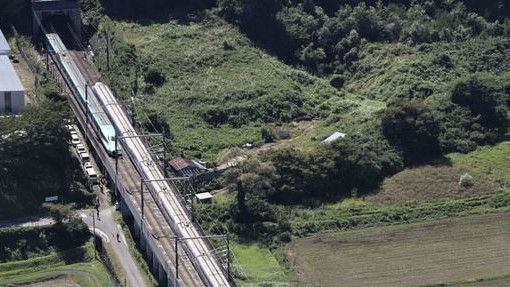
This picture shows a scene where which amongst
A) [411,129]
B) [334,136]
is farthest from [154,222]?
[411,129]

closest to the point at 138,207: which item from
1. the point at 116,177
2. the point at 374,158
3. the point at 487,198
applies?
the point at 116,177

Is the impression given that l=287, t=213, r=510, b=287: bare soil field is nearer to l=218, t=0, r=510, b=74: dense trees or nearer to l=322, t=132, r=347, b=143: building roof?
l=322, t=132, r=347, b=143: building roof

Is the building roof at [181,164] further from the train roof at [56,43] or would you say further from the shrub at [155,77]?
the train roof at [56,43]

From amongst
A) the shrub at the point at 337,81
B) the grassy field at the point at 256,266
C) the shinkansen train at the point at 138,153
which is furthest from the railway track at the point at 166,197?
the shrub at the point at 337,81

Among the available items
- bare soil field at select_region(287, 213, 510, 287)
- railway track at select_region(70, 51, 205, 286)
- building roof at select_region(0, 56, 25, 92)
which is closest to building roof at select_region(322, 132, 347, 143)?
bare soil field at select_region(287, 213, 510, 287)

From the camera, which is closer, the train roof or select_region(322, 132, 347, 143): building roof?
select_region(322, 132, 347, 143): building roof

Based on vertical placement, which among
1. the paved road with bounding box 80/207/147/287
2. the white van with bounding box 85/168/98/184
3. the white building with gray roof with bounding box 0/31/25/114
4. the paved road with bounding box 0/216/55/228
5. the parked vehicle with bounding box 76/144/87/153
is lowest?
the paved road with bounding box 80/207/147/287

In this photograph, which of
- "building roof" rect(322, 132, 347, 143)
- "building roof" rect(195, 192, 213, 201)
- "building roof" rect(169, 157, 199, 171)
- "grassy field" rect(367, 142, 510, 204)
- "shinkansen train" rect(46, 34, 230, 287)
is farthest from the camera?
"building roof" rect(322, 132, 347, 143)
